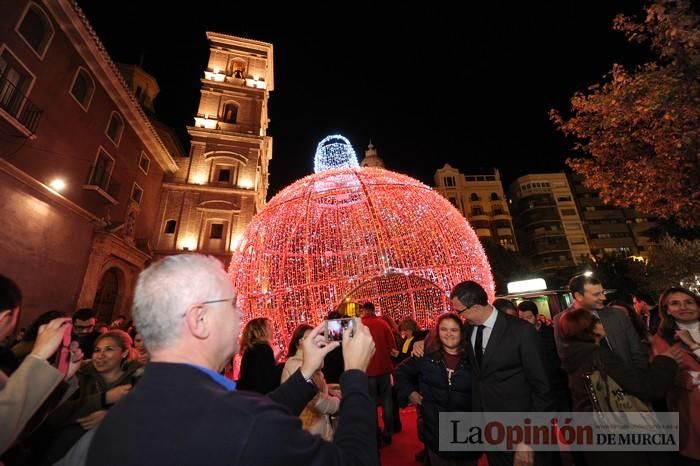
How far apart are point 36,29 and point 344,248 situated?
47.5 feet

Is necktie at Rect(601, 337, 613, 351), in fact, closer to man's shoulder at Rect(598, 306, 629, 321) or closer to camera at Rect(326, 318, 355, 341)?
man's shoulder at Rect(598, 306, 629, 321)

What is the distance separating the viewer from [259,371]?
3.13 metres

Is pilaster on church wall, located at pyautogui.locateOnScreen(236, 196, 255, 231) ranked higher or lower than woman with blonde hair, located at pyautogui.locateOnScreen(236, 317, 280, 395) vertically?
higher

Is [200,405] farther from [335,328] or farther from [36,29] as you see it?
[36,29]

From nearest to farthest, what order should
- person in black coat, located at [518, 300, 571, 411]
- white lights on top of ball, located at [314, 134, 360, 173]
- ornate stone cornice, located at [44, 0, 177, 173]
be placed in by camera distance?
person in black coat, located at [518, 300, 571, 411] → white lights on top of ball, located at [314, 134, 360, 173] → ornate stone cornice, located at [44, 0, 177, 173]

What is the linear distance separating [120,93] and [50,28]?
3946mm

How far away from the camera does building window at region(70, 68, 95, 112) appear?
13263 mm

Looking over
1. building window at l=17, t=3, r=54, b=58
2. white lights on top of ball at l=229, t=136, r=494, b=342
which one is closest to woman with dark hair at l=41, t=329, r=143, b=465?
white lights on top of ball at l=229, t=136, r=494, b=342

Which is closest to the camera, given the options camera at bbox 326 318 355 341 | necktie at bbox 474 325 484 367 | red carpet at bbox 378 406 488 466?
camera at bbox 326 318 355 341

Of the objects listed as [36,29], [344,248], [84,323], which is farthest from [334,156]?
[36,29]

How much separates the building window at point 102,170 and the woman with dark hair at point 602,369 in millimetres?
18249

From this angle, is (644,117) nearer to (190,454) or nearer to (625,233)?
(190,454)

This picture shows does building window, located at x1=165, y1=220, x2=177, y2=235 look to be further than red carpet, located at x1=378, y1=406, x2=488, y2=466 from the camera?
Yes

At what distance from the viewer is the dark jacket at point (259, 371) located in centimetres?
308
